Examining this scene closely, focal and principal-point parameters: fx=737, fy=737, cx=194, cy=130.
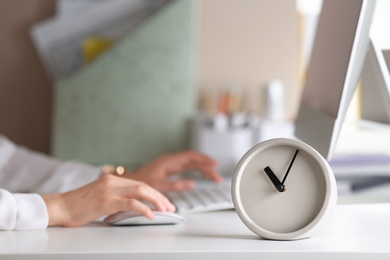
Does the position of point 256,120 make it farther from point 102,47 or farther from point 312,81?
point 312,81

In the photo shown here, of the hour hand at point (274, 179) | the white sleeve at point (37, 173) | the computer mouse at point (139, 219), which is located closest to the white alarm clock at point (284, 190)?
the hour hand at point (274, 179)

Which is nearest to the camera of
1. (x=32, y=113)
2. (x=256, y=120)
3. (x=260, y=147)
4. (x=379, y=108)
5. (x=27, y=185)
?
(x=260, y=147)

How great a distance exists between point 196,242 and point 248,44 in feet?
A: 4.76

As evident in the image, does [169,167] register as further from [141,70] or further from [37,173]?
[141,70]

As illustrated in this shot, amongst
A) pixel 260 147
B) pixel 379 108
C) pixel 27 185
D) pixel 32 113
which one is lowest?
pixel 32 113

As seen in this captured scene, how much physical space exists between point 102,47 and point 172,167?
29.4 inches

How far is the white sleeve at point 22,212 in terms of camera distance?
950 millimetres

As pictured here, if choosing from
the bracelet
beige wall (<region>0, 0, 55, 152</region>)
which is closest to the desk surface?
the bracelet

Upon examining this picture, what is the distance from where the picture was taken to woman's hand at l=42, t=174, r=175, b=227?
0.99m

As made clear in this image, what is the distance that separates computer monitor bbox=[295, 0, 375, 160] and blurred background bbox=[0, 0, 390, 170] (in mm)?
697

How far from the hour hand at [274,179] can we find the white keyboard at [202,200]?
238mm

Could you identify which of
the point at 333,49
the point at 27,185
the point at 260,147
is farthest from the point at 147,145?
the point at 260,147

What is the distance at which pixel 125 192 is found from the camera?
0.99 meters

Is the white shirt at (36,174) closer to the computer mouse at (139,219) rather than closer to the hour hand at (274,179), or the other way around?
the computer mouse at (139,219)
